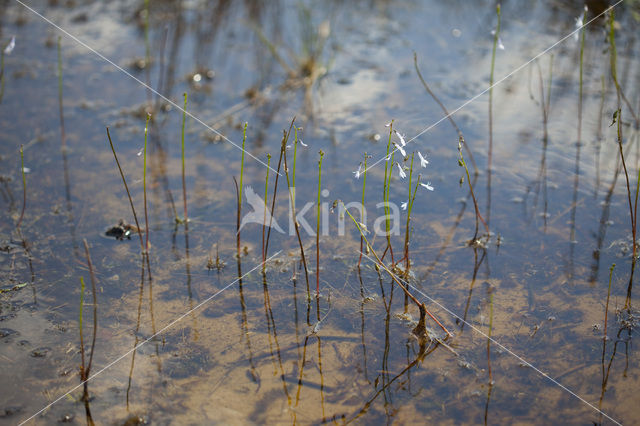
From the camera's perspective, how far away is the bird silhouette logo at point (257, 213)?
11.6 ft

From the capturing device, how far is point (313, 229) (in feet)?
11.6

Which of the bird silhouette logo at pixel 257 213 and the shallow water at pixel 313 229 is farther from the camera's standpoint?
the bird silhouette logo at pixel 257 213

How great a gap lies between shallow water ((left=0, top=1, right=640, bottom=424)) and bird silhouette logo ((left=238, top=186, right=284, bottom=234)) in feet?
0.18

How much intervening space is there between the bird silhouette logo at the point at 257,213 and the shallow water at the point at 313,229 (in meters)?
0.06

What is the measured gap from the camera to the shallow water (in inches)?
100

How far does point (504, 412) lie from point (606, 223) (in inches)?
63.1

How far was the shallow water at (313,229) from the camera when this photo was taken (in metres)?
2.55

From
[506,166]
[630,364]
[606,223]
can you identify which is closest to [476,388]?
[630,364]

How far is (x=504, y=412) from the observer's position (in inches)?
96.2

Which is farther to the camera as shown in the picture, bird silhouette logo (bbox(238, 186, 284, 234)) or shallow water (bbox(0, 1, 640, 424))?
bird silhouette logo (bbox(238, 186, 284, 234))

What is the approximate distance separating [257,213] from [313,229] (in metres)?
0.36

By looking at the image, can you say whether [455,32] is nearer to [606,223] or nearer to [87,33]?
[606,223]

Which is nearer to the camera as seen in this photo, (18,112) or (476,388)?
(476,388)

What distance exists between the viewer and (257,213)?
11.9ft
